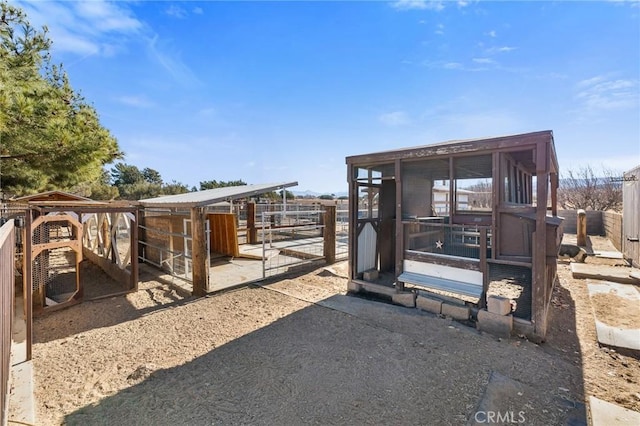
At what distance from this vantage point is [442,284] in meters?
4.31

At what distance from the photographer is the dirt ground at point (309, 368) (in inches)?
91.6

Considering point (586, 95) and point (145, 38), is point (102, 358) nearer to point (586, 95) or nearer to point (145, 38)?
point (145, 38)

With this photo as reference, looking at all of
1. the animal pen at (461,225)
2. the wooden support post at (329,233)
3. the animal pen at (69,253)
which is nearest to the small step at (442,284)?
the animal pen at (461,225)

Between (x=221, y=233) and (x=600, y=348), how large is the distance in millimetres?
8597

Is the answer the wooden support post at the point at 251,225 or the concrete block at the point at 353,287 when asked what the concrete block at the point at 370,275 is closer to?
the concrete block at the point at 353,287

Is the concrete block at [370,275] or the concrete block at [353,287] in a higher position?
the concrete block at [370,275]

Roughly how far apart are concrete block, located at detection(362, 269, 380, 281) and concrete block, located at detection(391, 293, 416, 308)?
0.79 meters

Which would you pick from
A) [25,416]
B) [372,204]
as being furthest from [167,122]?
[25,416]

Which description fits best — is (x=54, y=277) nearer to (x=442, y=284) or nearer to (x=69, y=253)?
(x=69, y=253)

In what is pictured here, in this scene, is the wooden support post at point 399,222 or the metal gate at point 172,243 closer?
the wooden support post at point 399,222

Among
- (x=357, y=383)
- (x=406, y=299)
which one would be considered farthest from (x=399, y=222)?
(x=357, y=383)

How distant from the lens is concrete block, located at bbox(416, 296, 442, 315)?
14.3ft

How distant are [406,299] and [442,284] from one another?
68 cm

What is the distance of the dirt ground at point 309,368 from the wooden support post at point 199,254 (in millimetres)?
742
